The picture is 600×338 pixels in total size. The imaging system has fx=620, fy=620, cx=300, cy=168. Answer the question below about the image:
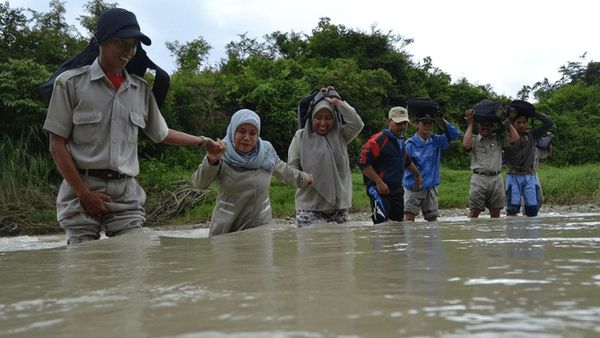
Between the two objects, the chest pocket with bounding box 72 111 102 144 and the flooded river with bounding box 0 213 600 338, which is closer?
the flooded river with bounding box 0 213 600 338

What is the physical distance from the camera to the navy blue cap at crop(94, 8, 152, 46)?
298 centimetres

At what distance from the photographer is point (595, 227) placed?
2807 millimetres

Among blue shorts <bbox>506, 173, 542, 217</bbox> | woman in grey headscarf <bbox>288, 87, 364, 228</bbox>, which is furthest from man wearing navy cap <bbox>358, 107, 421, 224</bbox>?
blue shorts <bbox>506, 173, 542, 217</bbox>

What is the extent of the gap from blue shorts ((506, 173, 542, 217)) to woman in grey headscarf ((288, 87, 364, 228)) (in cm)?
232

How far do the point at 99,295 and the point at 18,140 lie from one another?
1230cm

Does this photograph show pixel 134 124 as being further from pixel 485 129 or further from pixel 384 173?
pixel 485 129

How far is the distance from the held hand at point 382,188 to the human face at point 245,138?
4.55ft

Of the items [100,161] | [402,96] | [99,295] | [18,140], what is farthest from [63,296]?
[402,96]

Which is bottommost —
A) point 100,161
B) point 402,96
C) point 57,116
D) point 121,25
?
point 100,161

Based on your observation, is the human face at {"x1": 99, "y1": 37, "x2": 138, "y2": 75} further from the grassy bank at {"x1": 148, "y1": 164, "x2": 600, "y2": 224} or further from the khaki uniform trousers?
the grassy bank at {"x1": 148, "y1": 164, "x2": 600, "y2": 224}

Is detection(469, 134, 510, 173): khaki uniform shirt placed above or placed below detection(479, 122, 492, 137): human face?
below

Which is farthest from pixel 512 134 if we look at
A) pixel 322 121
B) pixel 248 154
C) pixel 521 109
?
pixel 248 154

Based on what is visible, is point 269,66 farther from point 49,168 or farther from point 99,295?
point 99,295

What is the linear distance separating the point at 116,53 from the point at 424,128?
12.8 feet
